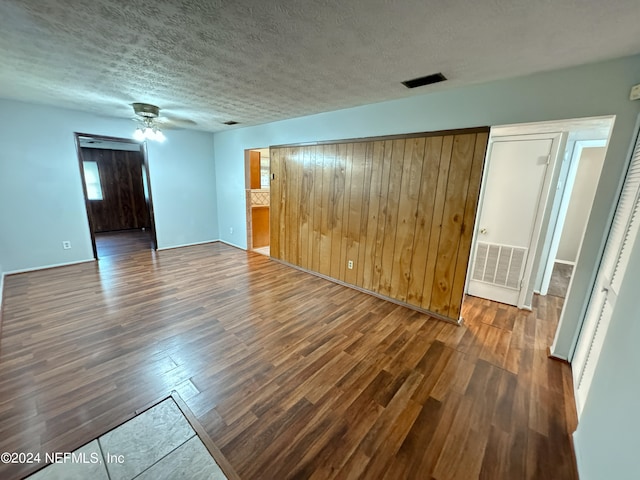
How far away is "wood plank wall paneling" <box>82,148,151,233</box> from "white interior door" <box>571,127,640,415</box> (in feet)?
27.1

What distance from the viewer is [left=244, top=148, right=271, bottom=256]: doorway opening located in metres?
5.19

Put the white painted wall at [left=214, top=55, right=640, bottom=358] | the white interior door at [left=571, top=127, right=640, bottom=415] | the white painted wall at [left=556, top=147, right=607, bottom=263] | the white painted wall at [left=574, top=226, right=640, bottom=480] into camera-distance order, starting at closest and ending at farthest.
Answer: the white painted wall at [left=574, top=226, right=640, bottom=480] → the white interior door at [left=571, top=127, right=640, bottom=415] → the white painted wall at [left=214, top=55, right=640, bottom=358] → the white painted wall at [left=556, top=147, right=607, bottom=263]

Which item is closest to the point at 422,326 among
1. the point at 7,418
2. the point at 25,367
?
the point at 7,418

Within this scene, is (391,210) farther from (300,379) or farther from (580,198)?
(580,198)

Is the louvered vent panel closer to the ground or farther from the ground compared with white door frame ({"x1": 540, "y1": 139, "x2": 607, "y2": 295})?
closer to the ground

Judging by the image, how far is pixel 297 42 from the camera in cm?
170

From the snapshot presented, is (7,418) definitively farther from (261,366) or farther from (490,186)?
(490,186)

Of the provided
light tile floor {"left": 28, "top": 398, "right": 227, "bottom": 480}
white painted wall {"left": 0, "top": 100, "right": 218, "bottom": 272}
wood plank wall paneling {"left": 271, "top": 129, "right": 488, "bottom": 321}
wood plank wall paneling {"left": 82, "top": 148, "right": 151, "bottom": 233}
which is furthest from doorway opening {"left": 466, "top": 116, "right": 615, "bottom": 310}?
wood plank wall paneling {"left": 82, "top": 148, "right": 151, "bottom": 233}

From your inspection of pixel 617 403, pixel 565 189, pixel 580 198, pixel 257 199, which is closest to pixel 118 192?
pixel 257 199

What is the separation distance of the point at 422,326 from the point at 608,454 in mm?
1683

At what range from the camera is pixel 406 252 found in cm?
310

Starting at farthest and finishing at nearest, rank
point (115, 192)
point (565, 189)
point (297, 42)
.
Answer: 1. point (115, 192)
2. point (565, 189)
3. point (297, 42)

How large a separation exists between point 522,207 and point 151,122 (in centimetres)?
537

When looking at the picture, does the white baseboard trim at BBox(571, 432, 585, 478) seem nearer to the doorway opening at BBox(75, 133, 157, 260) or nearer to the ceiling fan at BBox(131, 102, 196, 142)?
the ceiling fan at BBox(131, 102, 196, 142)
